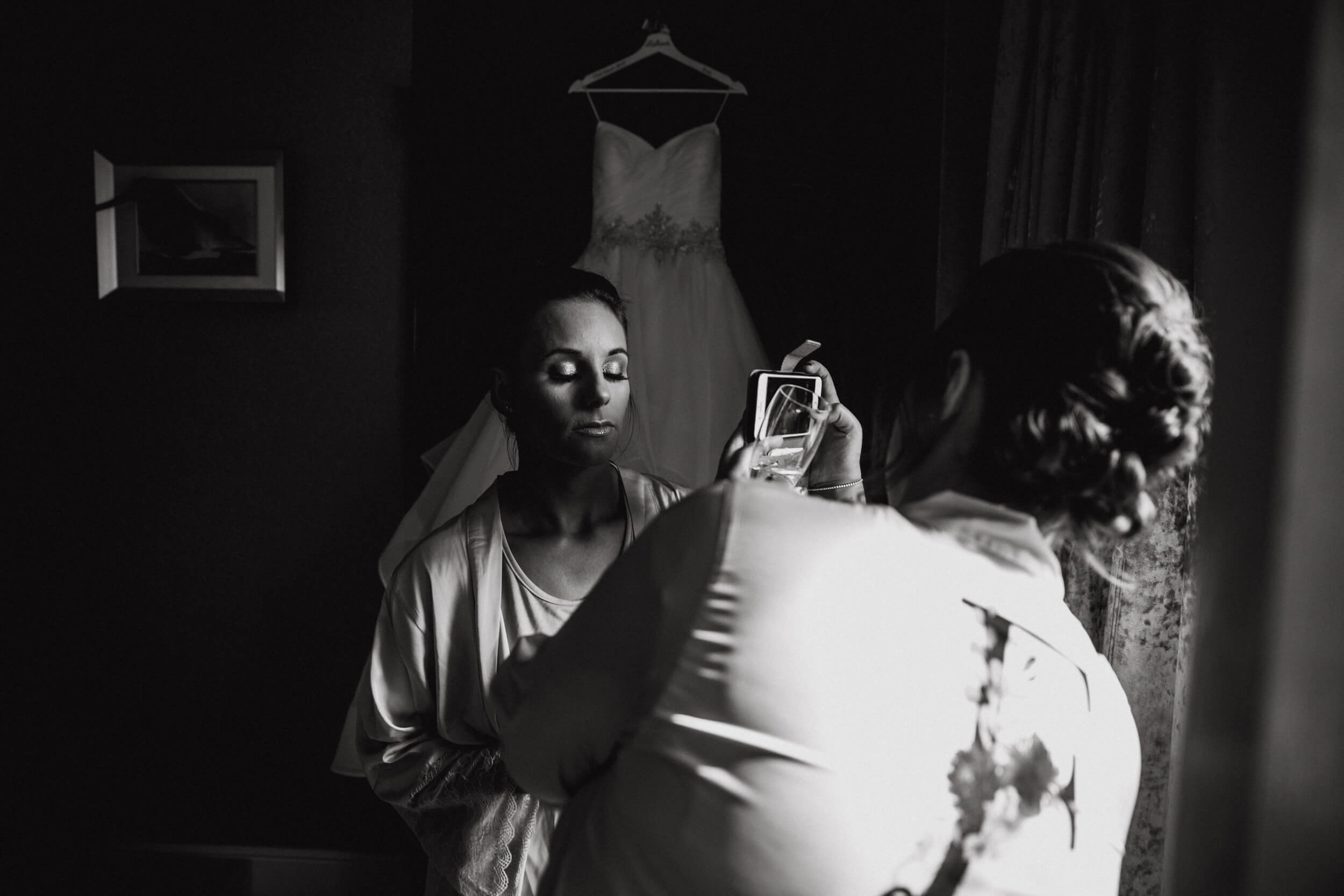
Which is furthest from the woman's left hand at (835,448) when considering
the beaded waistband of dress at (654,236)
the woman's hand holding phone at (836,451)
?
the beaded waistband of dress at (654,236)

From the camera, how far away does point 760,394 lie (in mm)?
1232

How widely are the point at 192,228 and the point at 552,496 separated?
146 centimetres

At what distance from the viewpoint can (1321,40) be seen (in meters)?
1.00

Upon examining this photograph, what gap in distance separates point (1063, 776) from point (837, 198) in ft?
5.64

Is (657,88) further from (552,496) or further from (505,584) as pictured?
(505,584)

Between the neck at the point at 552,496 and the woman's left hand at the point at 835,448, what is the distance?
1.03 ft

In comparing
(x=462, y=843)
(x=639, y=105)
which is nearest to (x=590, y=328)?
(x=462, y=843)

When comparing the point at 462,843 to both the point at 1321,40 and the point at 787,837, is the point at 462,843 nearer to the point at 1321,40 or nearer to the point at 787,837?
the point at 787,837

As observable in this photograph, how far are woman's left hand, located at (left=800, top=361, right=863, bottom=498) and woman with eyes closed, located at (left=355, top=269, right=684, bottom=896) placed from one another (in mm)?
242

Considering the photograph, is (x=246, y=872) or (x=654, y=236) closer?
(x=654, y=236)

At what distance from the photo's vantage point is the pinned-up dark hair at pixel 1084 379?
2.06 feet

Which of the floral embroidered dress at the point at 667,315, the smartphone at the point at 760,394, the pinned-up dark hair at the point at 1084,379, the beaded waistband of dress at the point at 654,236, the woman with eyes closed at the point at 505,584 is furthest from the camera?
the beaded waistband of dress at the point at 654,236

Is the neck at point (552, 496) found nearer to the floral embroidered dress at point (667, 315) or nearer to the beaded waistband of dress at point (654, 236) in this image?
the floral embroidered dress at point (667, 315)

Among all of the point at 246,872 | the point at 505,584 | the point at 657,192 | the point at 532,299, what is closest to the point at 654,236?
the point at 657,192
